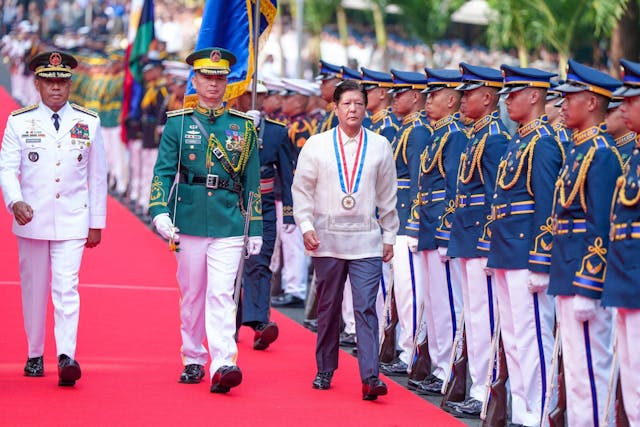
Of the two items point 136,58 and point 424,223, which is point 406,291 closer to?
point 424,223

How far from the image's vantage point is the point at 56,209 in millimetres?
9461

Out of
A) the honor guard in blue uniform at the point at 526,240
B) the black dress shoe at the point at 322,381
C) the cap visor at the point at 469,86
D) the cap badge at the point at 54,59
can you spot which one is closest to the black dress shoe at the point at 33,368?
the black dress shoe at the point at 322,381

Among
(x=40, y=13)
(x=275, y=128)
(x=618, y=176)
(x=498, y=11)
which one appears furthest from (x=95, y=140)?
(x=40, y=13)

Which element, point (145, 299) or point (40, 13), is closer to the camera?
point (145, 299)

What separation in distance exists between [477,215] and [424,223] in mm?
938

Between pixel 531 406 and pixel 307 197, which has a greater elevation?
pixel 307 197

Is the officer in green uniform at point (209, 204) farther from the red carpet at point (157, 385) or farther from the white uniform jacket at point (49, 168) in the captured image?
the white uniform jacket at point (49, 168)

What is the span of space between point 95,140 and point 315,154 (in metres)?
1.51

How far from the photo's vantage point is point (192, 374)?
31.8 ft

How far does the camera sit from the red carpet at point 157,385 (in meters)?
8.59

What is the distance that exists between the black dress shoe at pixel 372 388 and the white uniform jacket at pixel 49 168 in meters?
2.14

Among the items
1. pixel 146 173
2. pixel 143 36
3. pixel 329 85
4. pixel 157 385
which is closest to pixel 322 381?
pixel 157 385

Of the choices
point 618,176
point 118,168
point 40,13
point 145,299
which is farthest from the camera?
point 40,13

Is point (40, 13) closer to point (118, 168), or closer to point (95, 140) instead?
point (118, 168)
